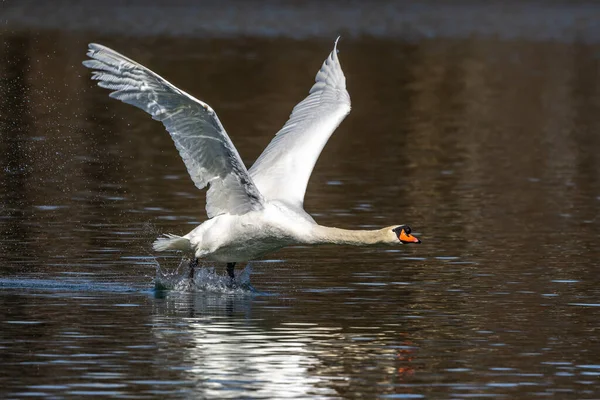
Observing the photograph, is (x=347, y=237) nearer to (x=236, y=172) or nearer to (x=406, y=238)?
(x=406, y=238)

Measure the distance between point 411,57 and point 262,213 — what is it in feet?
128

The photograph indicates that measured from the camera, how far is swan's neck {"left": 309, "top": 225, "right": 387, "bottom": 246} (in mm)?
15164

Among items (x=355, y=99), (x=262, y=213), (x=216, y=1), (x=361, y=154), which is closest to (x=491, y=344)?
(x=262, y=213)

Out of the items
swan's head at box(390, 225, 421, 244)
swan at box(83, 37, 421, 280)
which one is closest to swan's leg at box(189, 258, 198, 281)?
swan at box(83, 37, 421, 280)

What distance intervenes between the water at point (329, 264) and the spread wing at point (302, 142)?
3.30 ft

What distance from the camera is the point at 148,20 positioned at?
69688mm

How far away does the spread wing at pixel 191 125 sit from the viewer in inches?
584

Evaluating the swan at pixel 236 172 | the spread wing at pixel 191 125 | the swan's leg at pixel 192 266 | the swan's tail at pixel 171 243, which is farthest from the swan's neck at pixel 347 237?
the swan's leg at pixel 192 266

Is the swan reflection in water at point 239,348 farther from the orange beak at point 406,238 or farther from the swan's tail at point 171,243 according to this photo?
the orange beak at point 406,238

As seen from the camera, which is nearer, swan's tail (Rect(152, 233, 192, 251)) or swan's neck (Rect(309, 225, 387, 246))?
swan's neck (Rect(309, 225, 387, 246))

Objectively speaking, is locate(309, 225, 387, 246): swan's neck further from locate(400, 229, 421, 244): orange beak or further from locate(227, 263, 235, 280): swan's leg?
locate(227, 263, 235, 280): swan's leg

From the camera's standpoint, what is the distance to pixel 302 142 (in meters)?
18.0

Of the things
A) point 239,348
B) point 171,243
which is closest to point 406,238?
point 239,348

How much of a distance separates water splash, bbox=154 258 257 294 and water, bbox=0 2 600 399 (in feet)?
0.16
